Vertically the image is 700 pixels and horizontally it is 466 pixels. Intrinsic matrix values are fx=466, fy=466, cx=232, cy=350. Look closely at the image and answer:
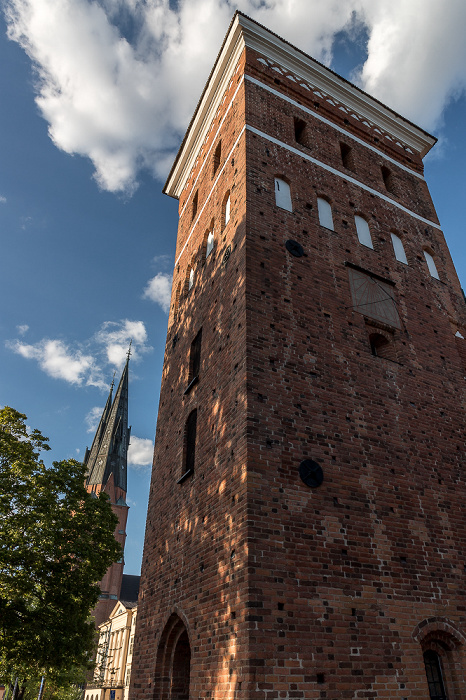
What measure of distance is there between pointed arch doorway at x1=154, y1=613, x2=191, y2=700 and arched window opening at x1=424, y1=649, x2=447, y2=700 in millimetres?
3557

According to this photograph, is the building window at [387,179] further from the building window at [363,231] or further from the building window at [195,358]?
the building window at [195,358]

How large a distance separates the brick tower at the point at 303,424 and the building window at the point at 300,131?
128 mm

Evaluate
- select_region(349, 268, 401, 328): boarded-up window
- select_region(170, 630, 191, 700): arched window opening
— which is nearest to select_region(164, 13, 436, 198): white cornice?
select_region(349, 268, 401, 328): boarded-up window

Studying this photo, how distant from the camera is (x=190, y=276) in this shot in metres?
12.6

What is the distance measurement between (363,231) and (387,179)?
3.40 metres

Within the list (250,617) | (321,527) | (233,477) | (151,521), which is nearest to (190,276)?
(151,521)

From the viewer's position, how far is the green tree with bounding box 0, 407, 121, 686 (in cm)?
1067

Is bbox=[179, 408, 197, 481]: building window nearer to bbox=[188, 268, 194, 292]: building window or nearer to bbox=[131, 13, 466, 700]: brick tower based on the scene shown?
bbox=[131, 13, 466, 700]: brick tower

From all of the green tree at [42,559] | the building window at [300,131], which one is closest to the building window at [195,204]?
the building window at [300,131]

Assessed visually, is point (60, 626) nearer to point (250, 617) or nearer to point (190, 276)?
point (250, 617)

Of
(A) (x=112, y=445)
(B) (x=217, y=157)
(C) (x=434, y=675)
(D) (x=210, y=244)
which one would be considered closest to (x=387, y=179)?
(B) (x=217, y=157)

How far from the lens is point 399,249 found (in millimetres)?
11148

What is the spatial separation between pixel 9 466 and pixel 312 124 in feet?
38.8

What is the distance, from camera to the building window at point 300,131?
37.9ft
